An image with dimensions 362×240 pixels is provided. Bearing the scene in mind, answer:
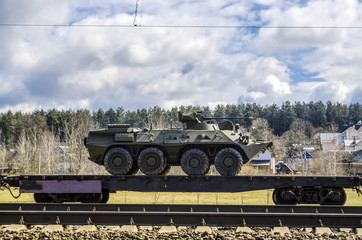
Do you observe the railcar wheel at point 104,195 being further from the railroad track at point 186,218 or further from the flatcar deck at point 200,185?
the railroad track at point 186,218

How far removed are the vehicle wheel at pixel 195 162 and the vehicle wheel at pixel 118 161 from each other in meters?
2.14

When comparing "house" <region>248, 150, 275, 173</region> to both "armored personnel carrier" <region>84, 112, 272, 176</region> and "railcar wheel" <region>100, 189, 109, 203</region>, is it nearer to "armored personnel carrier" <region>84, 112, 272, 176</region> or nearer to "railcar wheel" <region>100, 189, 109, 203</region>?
"armored personnel carrier" <region>84, 112, 272, 176</region>

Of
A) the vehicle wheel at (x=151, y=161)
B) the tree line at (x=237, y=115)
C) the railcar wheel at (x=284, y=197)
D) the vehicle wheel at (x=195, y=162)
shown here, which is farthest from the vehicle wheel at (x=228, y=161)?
the tree line at (x=237, y=115)

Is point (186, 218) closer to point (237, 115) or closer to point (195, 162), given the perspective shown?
point (195, 162)

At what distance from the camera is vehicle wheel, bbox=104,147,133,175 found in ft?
52.2

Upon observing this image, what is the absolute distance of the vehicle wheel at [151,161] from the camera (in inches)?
621

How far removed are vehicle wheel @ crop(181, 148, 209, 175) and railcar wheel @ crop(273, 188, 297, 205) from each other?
282 cm

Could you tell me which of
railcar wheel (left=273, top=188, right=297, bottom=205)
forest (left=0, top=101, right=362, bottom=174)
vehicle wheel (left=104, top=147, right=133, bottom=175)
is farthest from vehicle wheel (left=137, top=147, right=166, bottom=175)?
forest (left=0, top=101, right=362, bottom=174)

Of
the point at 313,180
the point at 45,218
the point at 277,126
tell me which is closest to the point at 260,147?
the point at 313,180

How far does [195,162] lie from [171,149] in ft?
3.63

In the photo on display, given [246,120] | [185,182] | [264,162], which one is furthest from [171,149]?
[246,120]

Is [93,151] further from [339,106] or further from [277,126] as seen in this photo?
[339,106]

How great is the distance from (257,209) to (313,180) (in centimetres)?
274

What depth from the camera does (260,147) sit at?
16.0m
